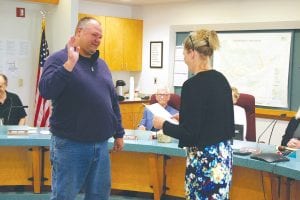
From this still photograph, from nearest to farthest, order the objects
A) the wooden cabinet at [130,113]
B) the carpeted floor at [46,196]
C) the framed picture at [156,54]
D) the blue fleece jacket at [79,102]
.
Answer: the blue fleece jacket at [79,102] → the carpeted floor at [46,196] → the wooden cabinet at [130,113] → the framed picture at [156,54]

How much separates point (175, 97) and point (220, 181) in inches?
93.2

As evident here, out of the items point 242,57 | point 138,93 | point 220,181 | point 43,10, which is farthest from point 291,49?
point 220,181

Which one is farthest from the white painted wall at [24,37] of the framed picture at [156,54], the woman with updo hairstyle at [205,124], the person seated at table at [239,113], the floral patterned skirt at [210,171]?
the floral patterned skirt at [210,171]

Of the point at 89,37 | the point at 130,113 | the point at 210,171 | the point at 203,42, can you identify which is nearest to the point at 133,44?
the point at 130,113

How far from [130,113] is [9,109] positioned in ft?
8.53

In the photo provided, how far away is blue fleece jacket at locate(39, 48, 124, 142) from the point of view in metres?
2.39

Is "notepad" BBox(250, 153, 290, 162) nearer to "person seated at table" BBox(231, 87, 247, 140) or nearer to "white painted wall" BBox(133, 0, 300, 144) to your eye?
"person seated at table" BBox(231, 87, 247, 140)

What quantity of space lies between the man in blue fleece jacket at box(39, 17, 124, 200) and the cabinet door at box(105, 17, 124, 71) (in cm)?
431

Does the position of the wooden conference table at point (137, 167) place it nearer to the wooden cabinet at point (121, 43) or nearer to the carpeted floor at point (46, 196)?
the carpeted floor at point (46, 196)

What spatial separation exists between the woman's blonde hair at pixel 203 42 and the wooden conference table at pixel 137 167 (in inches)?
44.1

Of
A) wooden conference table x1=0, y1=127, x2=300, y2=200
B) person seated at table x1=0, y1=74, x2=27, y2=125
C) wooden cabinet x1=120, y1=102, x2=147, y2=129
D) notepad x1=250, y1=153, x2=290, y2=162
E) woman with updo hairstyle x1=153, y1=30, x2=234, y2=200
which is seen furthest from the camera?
wooden cabinet x1=120, y1=102, x2=147, y2=129

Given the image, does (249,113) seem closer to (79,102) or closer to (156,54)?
(79,102)

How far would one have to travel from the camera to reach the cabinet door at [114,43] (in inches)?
269

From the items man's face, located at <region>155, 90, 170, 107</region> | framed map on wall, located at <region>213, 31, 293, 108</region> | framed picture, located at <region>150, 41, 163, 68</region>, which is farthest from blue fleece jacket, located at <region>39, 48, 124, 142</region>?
framed picture, located at <region>150, 41, 163, 68</region>
